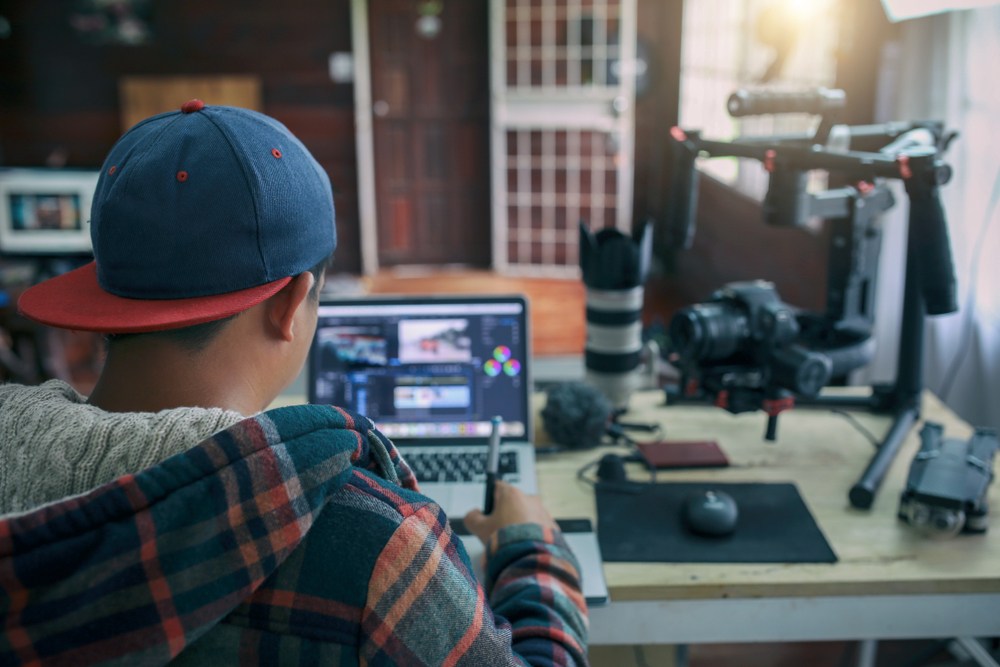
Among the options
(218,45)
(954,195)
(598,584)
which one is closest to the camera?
(598,584)

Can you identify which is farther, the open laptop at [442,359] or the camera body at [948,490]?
the open laptop at [442,359]

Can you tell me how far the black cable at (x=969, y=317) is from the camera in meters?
2.25

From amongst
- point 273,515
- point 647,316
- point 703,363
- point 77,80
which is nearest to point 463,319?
point 703,363

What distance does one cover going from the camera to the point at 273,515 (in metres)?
0.68

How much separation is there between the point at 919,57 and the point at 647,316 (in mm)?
2898

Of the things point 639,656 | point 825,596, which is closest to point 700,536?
point 825,596

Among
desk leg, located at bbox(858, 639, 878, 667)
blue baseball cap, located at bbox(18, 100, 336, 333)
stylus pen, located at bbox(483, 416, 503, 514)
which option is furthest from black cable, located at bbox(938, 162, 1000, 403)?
blue baseball cap, located at bbox(18, 100, 336, 333)

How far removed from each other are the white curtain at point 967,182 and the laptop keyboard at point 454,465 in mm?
1138

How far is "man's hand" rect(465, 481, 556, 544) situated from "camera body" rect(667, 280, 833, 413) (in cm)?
50

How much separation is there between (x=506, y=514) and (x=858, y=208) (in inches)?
36.6

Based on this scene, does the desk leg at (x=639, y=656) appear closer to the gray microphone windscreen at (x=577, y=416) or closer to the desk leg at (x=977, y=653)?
the gray microphone windscreen at (x=577, y=416)

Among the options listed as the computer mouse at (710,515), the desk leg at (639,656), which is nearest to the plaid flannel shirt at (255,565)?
the computer mouse at (710,515)

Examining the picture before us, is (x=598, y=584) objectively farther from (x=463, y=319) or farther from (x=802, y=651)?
(x=802, y=651)

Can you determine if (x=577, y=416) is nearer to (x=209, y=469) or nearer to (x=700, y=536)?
(x=700, y=536)
